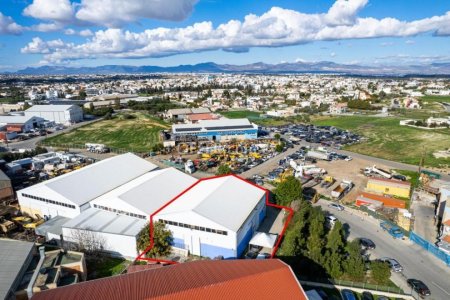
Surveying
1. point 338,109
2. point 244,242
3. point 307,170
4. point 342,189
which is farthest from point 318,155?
point 338,109

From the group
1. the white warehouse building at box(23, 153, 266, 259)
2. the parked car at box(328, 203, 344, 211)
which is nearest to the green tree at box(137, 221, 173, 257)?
the white warehouse building at box(23, 153, 266, 259)

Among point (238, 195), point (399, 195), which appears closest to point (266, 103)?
point (399, 195)

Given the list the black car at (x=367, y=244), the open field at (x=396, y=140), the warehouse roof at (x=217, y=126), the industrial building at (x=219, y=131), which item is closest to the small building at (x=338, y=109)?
the open field at (x=396, y=140)

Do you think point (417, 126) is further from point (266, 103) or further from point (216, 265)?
point (216, 265)

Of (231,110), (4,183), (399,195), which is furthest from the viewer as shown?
(231,110)

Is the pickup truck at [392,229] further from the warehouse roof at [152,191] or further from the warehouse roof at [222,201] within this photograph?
the warehouse roof at [152,191]

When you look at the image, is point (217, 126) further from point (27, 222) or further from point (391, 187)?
point (27, 222)
